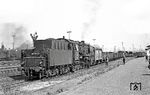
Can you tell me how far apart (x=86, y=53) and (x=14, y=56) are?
1569 inches

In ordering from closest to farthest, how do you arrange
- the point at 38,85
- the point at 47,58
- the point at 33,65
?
the point at 38,85, the point at 33,65, the point at 47,58

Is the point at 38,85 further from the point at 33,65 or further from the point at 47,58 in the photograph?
the point at 47,58

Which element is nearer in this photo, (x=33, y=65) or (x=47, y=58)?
(x=33, y=65)

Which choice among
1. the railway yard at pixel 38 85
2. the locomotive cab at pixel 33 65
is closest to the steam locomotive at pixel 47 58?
the locomotive cab at pixel 33 65

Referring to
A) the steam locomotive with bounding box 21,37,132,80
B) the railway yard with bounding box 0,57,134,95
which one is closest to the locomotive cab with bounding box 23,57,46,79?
the steam locomotive with bounding box 21,37,132,80

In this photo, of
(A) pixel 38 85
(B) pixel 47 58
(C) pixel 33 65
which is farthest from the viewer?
(B) pixel 47 58

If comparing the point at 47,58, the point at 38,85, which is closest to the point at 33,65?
the point at 47,58

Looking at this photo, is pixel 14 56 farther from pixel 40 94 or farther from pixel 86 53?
pixel 40 94

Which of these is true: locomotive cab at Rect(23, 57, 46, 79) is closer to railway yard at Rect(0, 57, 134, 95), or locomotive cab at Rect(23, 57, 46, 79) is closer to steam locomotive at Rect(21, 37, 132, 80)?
steam locomotive at Rect(21, 37, 132, 80)

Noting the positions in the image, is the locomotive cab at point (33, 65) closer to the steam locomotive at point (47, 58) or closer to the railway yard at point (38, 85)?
the steam locomotive at point (47, 58)

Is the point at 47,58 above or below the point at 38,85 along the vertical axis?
above

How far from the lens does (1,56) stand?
6725 cm

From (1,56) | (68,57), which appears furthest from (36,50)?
(1,56)

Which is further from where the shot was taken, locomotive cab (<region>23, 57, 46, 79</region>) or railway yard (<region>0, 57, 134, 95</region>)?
locomotive cab (<region>23, 57, 46, 79</region>)
